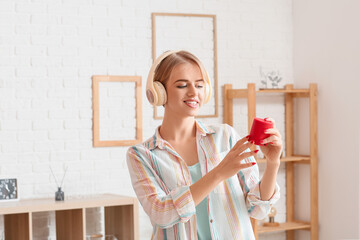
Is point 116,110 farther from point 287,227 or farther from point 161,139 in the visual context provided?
point 161,139

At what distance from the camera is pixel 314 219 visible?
5258 mm

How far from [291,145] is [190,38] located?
1.41m

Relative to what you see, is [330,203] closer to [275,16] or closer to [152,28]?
[275,16]

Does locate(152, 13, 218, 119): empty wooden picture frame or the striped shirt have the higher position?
locate(152, 13, 218, 119): empty wooden picture frame

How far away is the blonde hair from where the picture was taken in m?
2.13

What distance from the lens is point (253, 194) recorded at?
6.78ft

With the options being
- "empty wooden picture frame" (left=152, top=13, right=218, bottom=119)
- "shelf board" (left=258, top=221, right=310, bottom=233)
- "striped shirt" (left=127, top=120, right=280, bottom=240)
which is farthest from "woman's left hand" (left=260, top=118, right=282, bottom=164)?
"shelf board" (left=258, top=221, right=310, bottom=233)

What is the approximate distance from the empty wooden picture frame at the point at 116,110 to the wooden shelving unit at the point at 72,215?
0.49 meters

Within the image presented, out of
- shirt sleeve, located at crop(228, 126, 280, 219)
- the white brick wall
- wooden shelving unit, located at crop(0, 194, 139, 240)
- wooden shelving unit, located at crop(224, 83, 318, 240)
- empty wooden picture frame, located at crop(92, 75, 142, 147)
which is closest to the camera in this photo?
shirt sleeve, located at crop(228, 126, 280, 219)

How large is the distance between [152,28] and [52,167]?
54.3 inches

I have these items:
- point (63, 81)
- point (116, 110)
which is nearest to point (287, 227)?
point (116, 110)

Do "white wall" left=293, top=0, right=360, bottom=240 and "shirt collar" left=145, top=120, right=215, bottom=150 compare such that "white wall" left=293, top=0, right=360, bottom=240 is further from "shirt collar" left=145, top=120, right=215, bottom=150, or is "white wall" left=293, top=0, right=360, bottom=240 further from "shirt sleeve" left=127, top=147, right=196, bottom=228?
"shirt sleeve" left=127, top=147, right=196, bottom=228

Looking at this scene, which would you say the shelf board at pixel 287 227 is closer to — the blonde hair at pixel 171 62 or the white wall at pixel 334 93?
the white wall at pixel 334 93

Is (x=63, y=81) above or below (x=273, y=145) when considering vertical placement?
above
